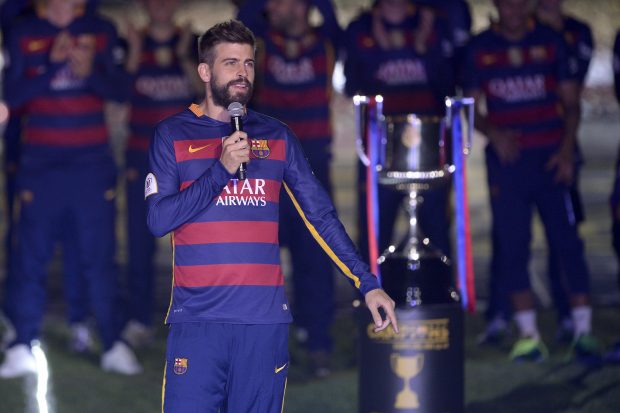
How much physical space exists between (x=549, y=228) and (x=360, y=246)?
1170mm

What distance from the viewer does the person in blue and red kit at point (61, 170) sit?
7.59 metres

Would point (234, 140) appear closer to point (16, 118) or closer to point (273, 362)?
point (273, 362)

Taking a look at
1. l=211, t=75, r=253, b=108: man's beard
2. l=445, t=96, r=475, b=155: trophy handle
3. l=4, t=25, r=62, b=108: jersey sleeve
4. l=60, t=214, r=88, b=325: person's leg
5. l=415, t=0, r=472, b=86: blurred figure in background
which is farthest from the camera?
l=60, t=214, r=88, b=325: person's leg

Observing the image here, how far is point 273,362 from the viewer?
15.0 feet

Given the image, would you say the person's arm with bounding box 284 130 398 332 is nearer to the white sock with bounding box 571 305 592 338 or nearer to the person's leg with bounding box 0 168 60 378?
the person's leg with bounding box 0 168 60 378

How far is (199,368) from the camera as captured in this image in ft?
14.7

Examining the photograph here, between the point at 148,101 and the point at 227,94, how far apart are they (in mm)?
4058

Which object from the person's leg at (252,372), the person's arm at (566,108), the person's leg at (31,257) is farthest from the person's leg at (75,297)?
the person's leg at (252,372)

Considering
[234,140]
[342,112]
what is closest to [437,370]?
[234,140]

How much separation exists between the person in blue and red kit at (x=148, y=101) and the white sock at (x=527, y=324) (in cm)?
241

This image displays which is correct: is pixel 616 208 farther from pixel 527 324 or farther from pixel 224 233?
pixel 224 233

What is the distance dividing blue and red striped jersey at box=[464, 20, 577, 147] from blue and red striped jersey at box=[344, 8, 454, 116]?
216mm

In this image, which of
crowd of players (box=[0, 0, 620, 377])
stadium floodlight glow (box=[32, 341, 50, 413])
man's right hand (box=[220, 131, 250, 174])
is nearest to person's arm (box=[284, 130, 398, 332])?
man's right hand (box=[220, 131, 250, 174])

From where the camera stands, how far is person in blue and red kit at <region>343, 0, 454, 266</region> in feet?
25.7
